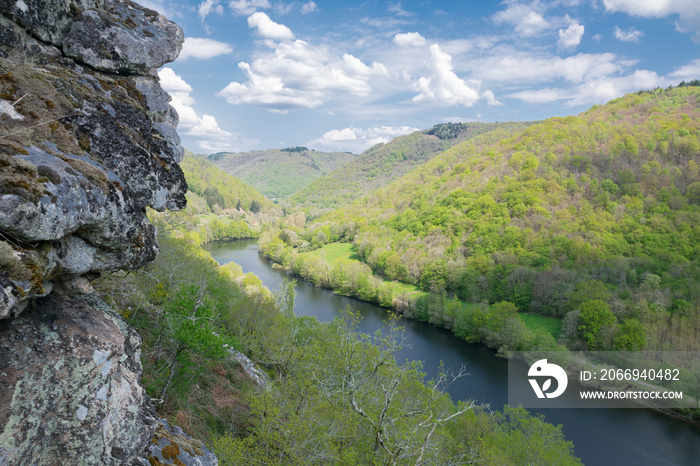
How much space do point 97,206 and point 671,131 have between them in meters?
89.0

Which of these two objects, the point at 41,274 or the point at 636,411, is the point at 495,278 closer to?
the point at 636,411

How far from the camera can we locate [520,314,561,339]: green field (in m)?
39.2

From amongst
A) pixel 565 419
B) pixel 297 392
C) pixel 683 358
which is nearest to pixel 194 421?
pixel 297 392

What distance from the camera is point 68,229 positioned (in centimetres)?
354

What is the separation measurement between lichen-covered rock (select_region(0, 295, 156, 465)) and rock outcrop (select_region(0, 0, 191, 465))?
0.03 ft

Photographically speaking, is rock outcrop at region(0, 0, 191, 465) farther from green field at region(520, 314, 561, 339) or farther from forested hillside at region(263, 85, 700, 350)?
green field at region(520, 314, 561, 339)

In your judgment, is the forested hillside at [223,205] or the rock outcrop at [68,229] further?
the forested hillside at [223,205]

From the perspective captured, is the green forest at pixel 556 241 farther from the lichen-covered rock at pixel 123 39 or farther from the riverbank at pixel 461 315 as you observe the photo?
the lichen-covered rock at pixel 123 39

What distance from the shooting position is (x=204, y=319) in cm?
798

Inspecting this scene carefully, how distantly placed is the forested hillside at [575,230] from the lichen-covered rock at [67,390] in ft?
122

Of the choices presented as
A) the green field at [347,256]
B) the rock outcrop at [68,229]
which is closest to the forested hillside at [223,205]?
the green field at [347,256]

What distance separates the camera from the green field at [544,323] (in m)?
39.2

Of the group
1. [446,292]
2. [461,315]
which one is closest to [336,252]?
[446,292]

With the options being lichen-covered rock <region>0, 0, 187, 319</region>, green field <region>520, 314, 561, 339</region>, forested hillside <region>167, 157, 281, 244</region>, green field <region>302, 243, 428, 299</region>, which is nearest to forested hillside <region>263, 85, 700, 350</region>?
green field <region>520, 314, 561, 339</region>
